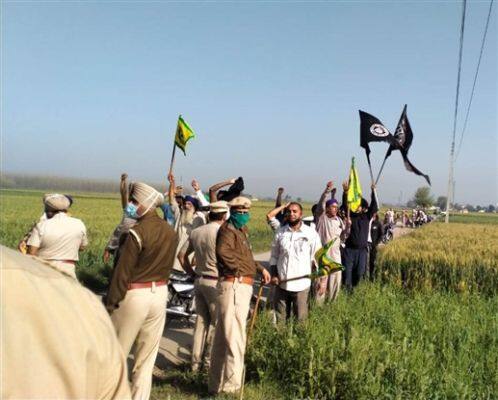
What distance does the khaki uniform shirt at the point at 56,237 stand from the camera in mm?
5695

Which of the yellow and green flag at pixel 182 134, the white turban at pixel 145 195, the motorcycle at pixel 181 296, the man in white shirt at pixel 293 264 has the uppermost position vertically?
the yellow and green flag at pixel 182 134

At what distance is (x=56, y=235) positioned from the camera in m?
5.72

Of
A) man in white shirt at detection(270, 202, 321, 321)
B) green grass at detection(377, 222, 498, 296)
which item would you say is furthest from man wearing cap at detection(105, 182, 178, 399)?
green grass at detection(377, 222, 498, 296)

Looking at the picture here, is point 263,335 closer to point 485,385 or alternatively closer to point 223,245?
point 223,245

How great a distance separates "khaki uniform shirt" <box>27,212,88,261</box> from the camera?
5695 millimetres

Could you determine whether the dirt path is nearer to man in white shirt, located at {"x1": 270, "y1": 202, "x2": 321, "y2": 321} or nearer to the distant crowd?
the distant crowd

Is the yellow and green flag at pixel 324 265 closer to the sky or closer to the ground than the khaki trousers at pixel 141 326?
closer to the sky

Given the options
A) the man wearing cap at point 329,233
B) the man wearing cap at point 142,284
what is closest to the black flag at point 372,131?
the man wearing cap at point 329,233

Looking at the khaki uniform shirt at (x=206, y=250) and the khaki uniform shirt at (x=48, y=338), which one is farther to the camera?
the khaki uniform shirt at (x=206, y=250)

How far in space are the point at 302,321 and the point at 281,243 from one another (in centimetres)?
105

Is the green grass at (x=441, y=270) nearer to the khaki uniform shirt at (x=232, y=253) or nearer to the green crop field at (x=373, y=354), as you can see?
the green crop field at (x=373, y=354)

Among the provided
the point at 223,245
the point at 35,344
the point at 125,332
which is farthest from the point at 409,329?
the point at 35,344

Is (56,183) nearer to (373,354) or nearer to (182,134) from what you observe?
(182,134)

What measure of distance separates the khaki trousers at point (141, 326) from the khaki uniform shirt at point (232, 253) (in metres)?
0.72
